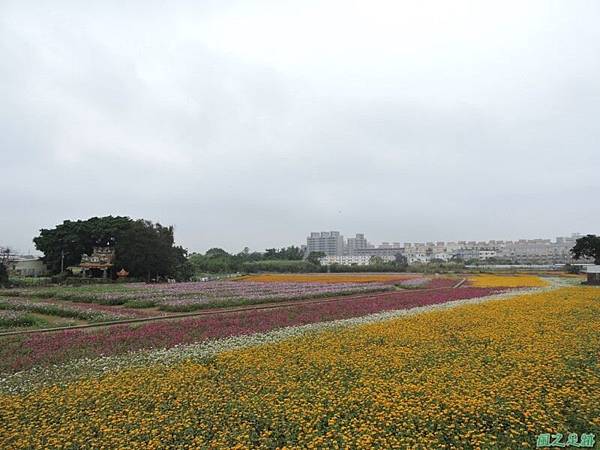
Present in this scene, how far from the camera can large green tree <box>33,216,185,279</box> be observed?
46.6m

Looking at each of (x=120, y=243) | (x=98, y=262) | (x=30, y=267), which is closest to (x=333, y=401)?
(x=120, y=243)

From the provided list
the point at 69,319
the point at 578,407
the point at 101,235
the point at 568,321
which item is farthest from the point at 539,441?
the point at 101,235

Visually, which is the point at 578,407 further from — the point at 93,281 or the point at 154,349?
the point at 93,281

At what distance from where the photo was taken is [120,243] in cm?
4784

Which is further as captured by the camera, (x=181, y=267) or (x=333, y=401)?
(x=181, y=267)

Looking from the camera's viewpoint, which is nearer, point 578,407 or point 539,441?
point 539,441

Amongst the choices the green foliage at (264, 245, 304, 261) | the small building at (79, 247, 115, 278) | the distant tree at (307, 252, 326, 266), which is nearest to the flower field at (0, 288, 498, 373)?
the small building at (79, 247, 115, 278)

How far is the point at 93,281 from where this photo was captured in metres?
42.1

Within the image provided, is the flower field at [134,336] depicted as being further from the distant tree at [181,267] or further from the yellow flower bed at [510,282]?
the distant tree at [181,267]

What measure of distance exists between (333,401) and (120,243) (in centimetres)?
4622

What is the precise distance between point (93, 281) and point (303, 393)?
4088 centimetres

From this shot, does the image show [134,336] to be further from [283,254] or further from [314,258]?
[283,254]

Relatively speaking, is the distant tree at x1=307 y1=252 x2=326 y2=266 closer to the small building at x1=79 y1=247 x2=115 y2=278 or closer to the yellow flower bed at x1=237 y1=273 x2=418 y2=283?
the yellow flower bed at x1=237 y1=273 x2=418 y2=283

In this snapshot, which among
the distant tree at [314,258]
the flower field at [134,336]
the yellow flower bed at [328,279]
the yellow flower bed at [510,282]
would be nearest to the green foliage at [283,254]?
the distant tree at [314,258]
